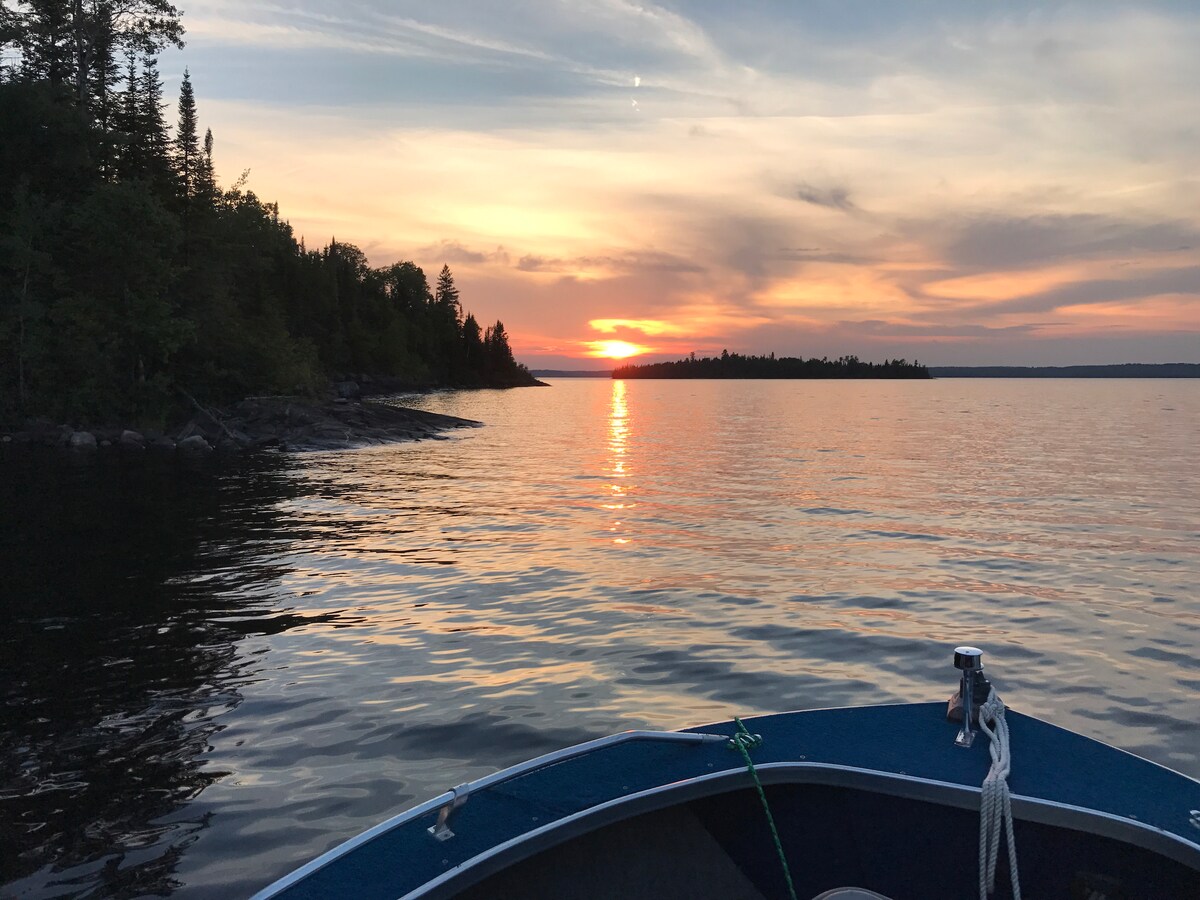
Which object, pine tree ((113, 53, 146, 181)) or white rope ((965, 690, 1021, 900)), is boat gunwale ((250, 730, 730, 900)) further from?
pine tree ((113, 53, 146, 181))

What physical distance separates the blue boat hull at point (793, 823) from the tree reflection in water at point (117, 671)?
11.5 ft

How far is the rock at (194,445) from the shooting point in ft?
140

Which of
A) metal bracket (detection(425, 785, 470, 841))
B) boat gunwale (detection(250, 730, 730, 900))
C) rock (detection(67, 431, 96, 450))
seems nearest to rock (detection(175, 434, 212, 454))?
rock (detection(67, 431, 96, 450))

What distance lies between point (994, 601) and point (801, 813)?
11240 mm

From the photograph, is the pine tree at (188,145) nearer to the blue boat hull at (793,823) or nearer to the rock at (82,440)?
the rock at (82,440)

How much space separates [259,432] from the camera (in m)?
48.2

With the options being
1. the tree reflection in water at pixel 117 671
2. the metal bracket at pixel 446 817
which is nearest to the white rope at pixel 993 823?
the metal bracket at pixel 446 817

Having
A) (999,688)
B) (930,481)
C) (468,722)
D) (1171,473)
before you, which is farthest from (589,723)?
(1171,473)

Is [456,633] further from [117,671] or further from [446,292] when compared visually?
[446,292]

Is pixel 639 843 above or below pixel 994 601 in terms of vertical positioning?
above

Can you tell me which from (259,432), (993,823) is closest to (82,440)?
(259,432)

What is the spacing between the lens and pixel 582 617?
1301cm

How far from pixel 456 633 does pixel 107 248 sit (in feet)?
154

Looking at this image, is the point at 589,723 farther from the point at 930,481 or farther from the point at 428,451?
the point at 428,451
